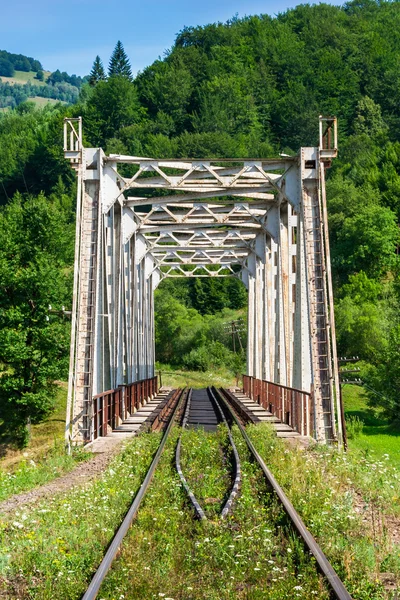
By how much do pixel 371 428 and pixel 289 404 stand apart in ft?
66.6

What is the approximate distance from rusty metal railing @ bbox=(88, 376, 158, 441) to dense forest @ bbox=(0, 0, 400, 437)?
9.18 meters

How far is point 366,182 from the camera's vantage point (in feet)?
299

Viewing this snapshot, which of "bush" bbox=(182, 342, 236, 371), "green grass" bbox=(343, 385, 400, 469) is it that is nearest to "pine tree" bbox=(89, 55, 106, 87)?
"bush" bbox=(182, 342, 236, 371)

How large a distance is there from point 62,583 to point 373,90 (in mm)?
109480

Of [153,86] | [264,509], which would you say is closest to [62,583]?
[264,509]

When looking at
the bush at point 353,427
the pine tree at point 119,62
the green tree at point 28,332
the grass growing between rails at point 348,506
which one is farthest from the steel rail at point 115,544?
the pine tree at point 119,62

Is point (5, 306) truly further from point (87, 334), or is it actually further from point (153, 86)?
point (153, 86)

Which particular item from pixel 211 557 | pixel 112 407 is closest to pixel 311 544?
pixel 211 557

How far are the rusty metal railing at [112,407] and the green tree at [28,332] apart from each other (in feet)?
24.4

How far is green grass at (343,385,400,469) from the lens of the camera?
30.9 m

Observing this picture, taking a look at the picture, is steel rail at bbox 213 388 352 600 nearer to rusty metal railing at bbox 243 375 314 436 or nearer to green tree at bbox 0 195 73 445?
rusty metal railing at bbox 243 375 314 436

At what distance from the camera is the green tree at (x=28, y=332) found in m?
32.1

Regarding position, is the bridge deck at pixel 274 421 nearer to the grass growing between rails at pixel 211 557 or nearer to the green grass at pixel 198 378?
the grass growing between rails at pixel 211 557

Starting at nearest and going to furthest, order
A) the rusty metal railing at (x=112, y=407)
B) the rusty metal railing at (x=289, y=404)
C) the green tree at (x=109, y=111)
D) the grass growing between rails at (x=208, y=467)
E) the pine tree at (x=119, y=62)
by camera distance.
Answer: the grass growing between rails at (x=208, y=467), the rusty metal railing at (x=112, y=407), the rusty metal railing at (x=289, y=404), the green tree at (x=109, y=111), the pine tree at (x=119, y=62)
